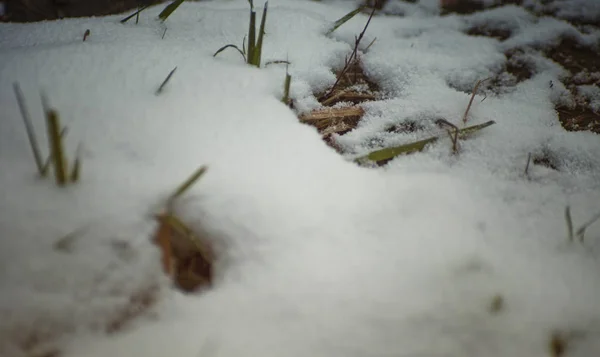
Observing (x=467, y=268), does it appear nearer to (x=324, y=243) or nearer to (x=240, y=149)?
(x=324, y=243)

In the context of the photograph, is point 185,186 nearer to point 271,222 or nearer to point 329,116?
point 271,222

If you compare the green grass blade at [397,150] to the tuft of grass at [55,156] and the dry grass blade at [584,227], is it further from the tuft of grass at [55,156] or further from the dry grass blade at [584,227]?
the tuft of grass at [55,156]

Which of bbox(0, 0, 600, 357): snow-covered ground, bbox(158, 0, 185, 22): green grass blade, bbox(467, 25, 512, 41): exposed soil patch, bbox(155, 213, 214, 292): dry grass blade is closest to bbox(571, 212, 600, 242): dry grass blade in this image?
bbox(0, 0, 600, 357): snow-covered ground

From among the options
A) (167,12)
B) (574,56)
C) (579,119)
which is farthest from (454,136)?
(167,12)

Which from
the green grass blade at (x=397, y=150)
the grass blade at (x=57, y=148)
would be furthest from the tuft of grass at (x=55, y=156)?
the green grass blade at (x=397, y=150)

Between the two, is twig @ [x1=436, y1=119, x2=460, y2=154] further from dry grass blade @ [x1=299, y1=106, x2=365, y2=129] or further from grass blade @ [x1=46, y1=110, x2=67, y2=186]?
grass blade @ [x1=46, y1=110, x2=67, y2=186]

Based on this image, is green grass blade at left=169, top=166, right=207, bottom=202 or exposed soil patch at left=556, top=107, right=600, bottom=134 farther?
exposed soil patch at left=556, top=107, right=600, bottom=134

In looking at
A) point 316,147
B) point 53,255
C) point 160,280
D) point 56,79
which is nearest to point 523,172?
point 316,147
